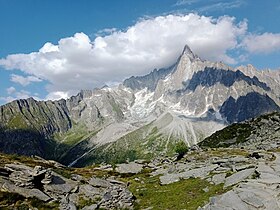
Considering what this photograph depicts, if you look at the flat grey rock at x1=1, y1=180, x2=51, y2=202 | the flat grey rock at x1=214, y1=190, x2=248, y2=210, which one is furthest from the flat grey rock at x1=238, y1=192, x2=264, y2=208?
the flat grey rock at x1=1, y1=180, x2=51, y2=202

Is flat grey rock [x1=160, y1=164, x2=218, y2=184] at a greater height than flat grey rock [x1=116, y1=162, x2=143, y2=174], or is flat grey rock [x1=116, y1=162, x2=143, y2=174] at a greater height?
flat grey rock [x1=160, y1=164, x2=218, y2=184]

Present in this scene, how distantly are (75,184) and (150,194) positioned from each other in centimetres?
1411

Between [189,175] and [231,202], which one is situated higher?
[189,175]

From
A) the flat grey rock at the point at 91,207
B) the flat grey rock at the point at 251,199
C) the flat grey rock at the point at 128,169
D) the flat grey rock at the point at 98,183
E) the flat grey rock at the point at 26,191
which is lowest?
the flat grey rock at the point at 128,169

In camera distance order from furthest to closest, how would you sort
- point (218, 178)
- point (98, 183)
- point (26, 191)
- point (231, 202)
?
point (98, 183) < point (26, 191) < point (218, 178) < point (231, 202)

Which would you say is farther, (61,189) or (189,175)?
(189,175)

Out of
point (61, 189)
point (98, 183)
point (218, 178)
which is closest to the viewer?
point (218, 178)

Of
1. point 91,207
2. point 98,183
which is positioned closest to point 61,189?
point 98,183

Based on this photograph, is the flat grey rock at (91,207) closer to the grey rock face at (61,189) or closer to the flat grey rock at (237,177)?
the grey rock face at (61,189)

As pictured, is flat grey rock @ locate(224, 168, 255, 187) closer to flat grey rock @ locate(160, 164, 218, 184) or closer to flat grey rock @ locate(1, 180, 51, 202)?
flat grey rock @ locate(160, 164, 218, 184)

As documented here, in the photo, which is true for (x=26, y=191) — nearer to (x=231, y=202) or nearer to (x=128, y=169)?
(x=231, y=202)

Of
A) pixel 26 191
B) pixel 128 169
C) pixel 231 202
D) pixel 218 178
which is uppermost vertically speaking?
pixel 26 191

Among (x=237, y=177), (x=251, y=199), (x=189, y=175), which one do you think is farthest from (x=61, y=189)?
Answer: (x=251, y=199)

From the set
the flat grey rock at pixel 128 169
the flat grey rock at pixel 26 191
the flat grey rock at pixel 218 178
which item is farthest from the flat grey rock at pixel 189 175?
the flat grey rock at pixel 128 169
